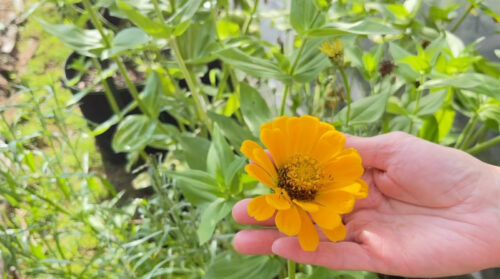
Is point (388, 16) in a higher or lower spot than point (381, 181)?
higher

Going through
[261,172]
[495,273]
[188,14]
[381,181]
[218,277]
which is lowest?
[495,273]

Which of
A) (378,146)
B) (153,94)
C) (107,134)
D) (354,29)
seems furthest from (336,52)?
(107,134)

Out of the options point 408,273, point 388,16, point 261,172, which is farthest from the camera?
point 388,16

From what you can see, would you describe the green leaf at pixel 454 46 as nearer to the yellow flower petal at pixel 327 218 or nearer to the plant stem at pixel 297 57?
the plant stem at pixel 297 57

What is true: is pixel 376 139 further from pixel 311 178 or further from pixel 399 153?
pixel 311 178

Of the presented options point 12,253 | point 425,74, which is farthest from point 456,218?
point 12,253

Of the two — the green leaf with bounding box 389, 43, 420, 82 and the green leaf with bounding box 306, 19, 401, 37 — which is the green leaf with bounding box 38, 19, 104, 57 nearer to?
the green leaf with bounding box 306, 19, 401, 37

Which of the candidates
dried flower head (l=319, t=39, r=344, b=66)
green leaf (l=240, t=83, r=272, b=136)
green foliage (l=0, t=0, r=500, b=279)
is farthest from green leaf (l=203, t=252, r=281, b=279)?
dried flower head (l=319, t=39, r=344, b=66)

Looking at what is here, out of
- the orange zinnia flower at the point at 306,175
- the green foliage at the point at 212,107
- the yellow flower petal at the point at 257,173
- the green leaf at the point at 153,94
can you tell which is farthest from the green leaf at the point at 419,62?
the green leaf at the point at 153,94
